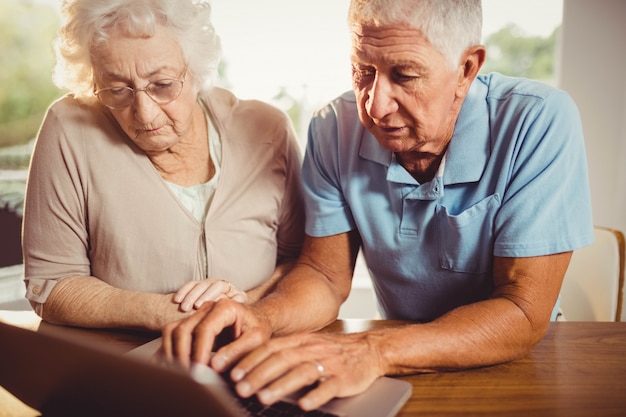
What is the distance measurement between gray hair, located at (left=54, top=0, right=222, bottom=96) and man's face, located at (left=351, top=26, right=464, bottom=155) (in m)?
0.48

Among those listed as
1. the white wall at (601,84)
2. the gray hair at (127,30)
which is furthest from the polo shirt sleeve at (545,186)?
the white wall at (601,84)

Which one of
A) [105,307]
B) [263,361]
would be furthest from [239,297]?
[263,361]

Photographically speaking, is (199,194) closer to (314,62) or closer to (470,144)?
(470,144)

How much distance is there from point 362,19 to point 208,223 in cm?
70

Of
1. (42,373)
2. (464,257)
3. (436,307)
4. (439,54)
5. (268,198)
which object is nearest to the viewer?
(42,373)

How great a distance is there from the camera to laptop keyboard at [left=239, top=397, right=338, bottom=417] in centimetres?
90

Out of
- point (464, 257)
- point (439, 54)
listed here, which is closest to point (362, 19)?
point (439, 54)

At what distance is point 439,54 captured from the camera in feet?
3.89

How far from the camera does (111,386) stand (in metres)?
0.75

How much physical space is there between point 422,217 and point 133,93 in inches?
31.2

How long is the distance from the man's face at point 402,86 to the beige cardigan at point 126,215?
0.48 m

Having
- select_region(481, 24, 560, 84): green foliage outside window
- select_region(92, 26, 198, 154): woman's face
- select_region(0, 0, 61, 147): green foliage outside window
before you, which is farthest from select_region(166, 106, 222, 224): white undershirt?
select_region(0, 0, 61, 147): green foliage outside window

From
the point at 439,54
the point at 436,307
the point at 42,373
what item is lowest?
the point at 436,307

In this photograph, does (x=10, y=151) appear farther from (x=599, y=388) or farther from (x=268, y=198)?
(x=599, y=388)
